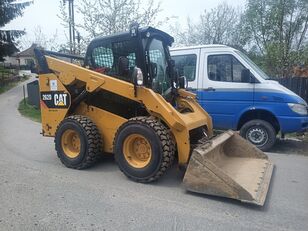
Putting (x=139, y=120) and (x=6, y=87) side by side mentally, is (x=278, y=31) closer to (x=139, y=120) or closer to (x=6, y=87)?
(x=139, y=120)

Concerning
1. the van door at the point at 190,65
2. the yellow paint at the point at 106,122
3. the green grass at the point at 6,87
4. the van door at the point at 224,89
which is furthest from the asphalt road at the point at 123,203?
the green grass at the point at 6,87

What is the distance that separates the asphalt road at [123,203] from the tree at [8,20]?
2293 centimetres

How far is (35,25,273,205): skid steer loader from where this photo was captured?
16.3 ft

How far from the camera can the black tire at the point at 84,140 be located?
577 centimetres

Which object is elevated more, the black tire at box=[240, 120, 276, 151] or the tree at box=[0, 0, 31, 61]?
the tree at box=[0, 0, 31, 61]

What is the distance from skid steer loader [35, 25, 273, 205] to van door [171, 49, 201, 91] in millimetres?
1910

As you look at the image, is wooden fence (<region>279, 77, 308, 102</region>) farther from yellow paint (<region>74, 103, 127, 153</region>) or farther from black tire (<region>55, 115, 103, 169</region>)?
black tire (<region>55, 115, 103, 169</region>)

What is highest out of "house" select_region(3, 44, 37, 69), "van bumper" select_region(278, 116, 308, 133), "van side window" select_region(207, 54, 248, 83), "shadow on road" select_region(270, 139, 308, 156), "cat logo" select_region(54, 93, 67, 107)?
"house" select_region(3, 44, 37, 69)

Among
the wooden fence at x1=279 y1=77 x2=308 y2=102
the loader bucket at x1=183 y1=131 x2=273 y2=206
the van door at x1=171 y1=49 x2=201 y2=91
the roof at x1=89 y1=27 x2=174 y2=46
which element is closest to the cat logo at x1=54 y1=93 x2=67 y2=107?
the roof at x1=89 y1=27 x2=174 y2=46

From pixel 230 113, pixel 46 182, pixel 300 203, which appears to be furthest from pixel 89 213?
pixel 230 113

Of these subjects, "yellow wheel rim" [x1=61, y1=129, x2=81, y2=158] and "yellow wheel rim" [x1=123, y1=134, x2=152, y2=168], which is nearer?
"yellow wheel rim" [x1=123, y1=134, x2=152, y2=168]

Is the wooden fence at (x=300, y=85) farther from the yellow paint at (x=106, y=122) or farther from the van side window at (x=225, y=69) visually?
the yellow paint at (x=106, y=122)

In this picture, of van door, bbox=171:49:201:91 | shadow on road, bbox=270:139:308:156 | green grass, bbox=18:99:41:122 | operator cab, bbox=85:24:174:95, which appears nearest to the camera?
operator cab, bbox=85:24:174:95

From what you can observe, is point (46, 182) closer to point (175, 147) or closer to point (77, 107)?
point (77, 107)
